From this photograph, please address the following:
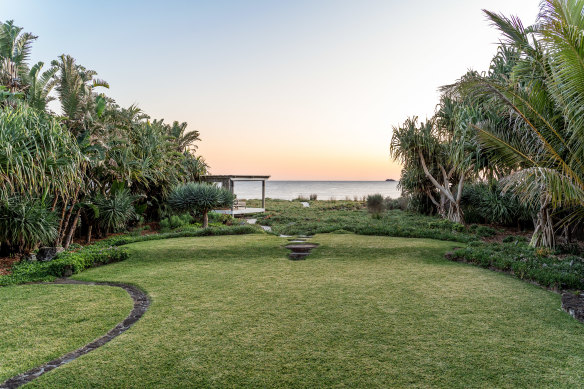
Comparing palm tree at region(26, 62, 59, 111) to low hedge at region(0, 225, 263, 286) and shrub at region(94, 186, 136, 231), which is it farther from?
low hedge at region(0, 225, 263, 286)

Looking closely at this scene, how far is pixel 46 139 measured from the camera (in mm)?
7402

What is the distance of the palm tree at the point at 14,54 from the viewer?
32.8 feet

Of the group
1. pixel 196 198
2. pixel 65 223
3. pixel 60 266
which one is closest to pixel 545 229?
pixel 196 198

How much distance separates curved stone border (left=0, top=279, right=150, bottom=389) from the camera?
2812mm

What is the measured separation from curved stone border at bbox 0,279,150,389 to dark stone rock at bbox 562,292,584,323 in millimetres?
5629

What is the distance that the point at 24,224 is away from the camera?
26.2 feet

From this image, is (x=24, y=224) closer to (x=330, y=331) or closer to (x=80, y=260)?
(x=80, y=260)

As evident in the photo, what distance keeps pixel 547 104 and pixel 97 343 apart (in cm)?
847

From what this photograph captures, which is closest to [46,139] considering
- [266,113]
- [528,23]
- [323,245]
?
[323,245]

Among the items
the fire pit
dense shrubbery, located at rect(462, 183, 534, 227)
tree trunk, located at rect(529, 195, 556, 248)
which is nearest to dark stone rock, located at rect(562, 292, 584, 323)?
tree trunk, located at rect(529, 195, 556, 248)

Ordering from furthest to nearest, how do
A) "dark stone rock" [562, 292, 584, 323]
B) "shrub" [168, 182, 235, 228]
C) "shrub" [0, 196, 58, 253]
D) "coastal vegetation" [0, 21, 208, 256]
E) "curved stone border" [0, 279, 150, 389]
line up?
"shrub" [168, 182, 235, 228] → "shrub" [0, 196, 58, 253] → "coastal vegetation" [0, 21, 208, 256] → "dark stone rock" [562, 292, 584, 323] → "curved stone border" [0, 279, 150, 389]

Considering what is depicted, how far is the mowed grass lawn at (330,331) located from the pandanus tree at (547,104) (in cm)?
195

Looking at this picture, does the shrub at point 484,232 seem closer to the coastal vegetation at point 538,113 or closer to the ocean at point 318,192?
the coastal vegetation at point 538,113

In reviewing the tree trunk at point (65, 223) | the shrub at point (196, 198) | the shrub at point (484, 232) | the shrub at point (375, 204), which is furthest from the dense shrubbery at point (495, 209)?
the tree trunk at point (65, 223)
